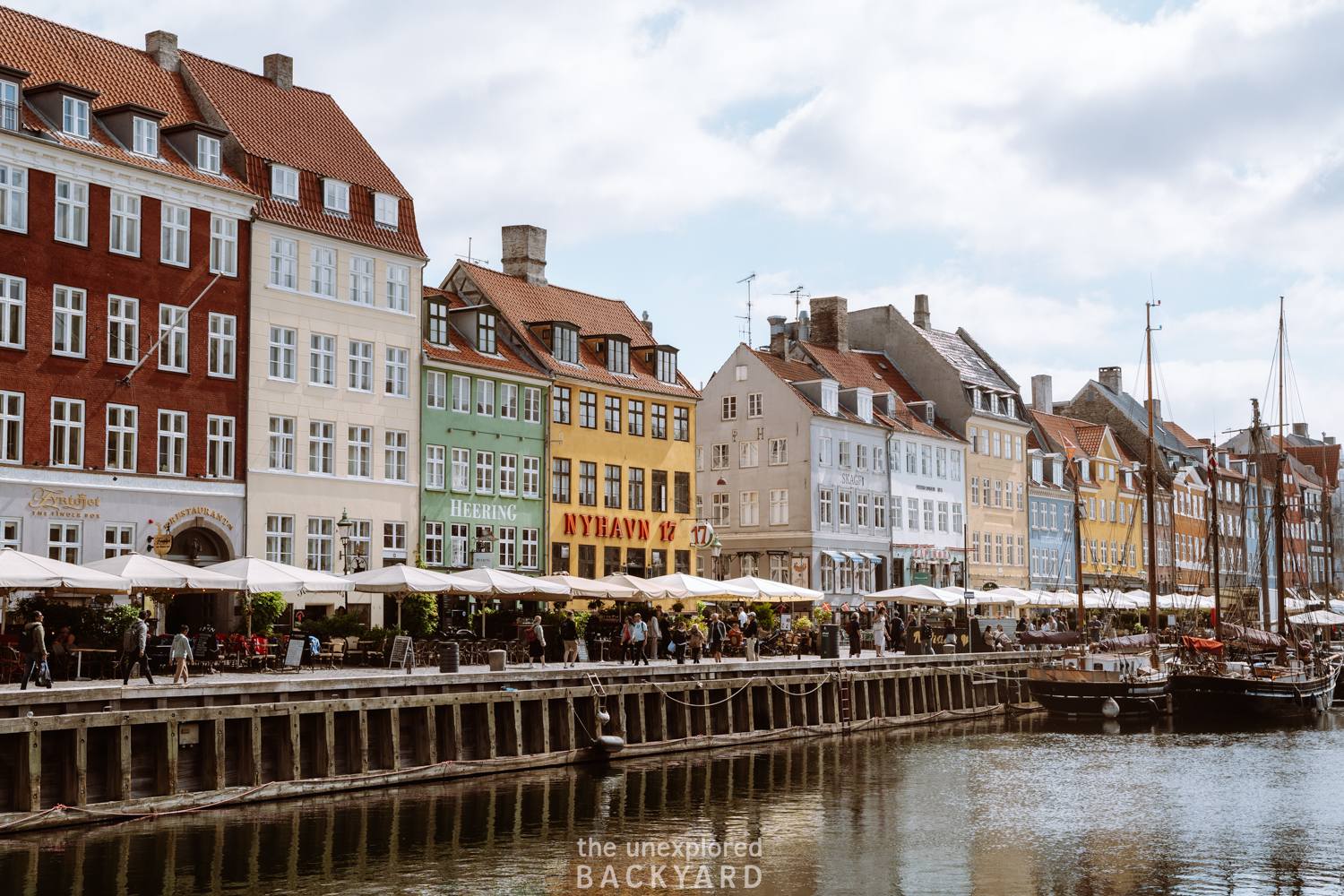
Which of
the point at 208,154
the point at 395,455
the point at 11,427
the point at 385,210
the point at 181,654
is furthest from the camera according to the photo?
the point at 385,210

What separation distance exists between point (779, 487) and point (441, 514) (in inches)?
864

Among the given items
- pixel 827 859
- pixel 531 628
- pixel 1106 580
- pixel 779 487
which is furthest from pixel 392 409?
pixel 1106 580

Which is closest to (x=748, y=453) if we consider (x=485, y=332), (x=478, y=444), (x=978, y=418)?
(x=978, y=418)

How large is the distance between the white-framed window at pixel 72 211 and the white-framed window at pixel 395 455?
1184 centimetres

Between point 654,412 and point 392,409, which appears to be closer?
point 392,409

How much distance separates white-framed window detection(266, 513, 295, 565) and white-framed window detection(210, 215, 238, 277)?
715 cm

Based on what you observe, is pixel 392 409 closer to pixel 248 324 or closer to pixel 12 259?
pixel 248 324

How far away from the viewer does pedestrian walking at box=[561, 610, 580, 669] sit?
130ft

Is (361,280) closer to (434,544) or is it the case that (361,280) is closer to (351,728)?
(434,544)

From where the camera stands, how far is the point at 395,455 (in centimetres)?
5034

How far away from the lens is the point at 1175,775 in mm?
36562

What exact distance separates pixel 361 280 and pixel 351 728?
2186cm

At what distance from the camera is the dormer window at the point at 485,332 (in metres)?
54.6

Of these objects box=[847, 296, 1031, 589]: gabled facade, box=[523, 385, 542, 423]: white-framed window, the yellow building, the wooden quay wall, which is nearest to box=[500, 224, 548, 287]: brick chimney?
the yellow building
